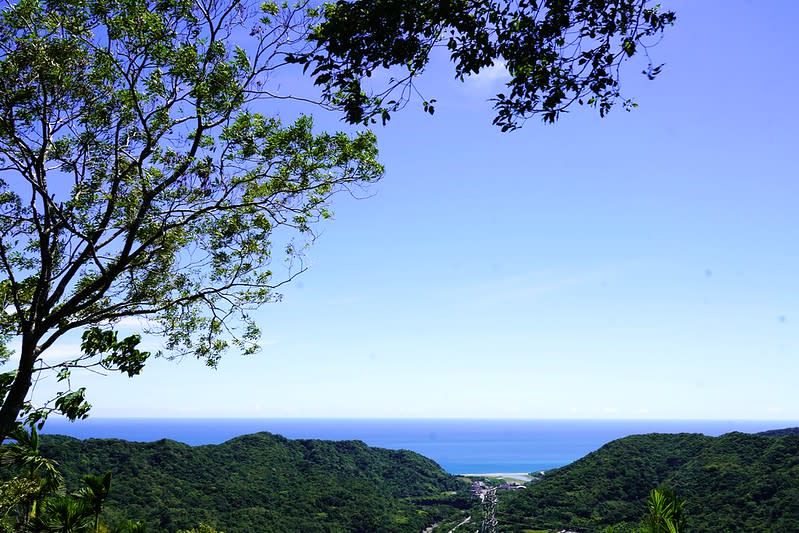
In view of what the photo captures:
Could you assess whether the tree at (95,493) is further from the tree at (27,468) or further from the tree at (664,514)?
the tree at (664,514)

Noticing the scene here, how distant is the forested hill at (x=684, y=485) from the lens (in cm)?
4284

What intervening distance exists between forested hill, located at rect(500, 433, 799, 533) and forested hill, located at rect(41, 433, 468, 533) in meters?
16.9

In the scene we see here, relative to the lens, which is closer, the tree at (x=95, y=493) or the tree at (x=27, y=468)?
the tree at (x=27, y=468)

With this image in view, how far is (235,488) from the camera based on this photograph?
60594mm

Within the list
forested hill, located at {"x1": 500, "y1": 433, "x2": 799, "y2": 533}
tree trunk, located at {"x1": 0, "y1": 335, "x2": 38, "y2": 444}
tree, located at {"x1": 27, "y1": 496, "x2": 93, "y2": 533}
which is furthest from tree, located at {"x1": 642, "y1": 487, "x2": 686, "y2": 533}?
forested hill, located at {"x1": 500, "y1": 433, "x2": 799, "y2": 533}

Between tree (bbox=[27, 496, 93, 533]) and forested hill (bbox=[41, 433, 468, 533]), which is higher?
tree (bbox=[27, 496, 93, 533])

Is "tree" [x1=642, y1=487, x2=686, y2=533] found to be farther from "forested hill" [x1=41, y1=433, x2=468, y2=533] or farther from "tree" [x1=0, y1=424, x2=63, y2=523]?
"forested hill" [x1=41, y1=433, x2=468, y2=533]

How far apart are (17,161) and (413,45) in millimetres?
5052

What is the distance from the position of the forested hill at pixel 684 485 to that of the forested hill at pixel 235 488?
16915 millimetres

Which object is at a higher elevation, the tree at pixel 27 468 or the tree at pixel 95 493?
the tree at pixel 27 468

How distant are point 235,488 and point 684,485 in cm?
4592

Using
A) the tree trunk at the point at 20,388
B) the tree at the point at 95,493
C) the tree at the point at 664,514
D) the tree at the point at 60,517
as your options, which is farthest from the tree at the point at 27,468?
the tree at the point at 664,514

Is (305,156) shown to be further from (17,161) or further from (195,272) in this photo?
(17,161)

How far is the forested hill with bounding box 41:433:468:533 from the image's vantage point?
50.3 m
